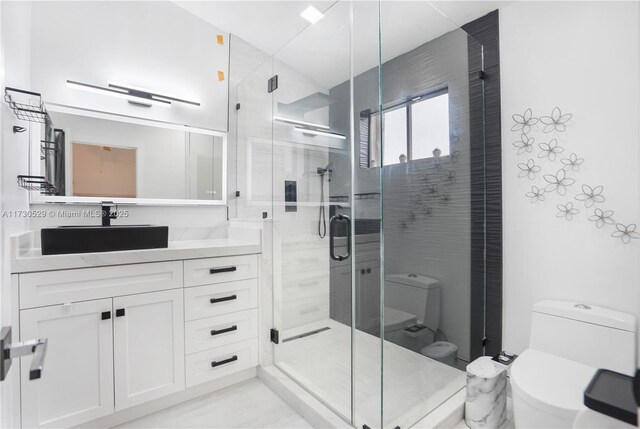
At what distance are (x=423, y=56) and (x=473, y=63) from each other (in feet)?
1.38

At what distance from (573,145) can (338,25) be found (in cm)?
150

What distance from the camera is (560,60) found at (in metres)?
1.73

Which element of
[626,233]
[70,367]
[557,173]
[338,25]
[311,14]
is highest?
[311,14]

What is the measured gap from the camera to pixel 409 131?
1778mm

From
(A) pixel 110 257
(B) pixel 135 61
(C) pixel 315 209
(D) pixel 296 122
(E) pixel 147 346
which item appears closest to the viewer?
(A) pixel 110 257

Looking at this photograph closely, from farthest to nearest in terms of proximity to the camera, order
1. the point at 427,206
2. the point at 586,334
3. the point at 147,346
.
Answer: the point at 427,206 < the point at 147,346 < the point at 586,334

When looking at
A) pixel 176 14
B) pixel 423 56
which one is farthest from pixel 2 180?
pixel 423 56

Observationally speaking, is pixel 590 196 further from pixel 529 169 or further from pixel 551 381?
pixel 551 381

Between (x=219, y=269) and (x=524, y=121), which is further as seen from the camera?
(x=219, y=269)

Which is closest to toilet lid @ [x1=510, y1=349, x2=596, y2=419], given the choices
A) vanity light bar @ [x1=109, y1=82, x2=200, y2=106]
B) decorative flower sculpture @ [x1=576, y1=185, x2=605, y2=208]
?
decorative flower sculpture @ [x1=576, y1=185, x2=605, y2=208]

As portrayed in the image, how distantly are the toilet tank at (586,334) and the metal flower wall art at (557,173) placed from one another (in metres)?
0.41

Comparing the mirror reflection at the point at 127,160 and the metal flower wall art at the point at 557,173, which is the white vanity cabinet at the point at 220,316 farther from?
the metal flower wall art at the point at 557,173

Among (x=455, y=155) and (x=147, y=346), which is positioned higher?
(x=455, y=155)

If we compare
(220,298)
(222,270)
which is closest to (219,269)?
(222,270)
